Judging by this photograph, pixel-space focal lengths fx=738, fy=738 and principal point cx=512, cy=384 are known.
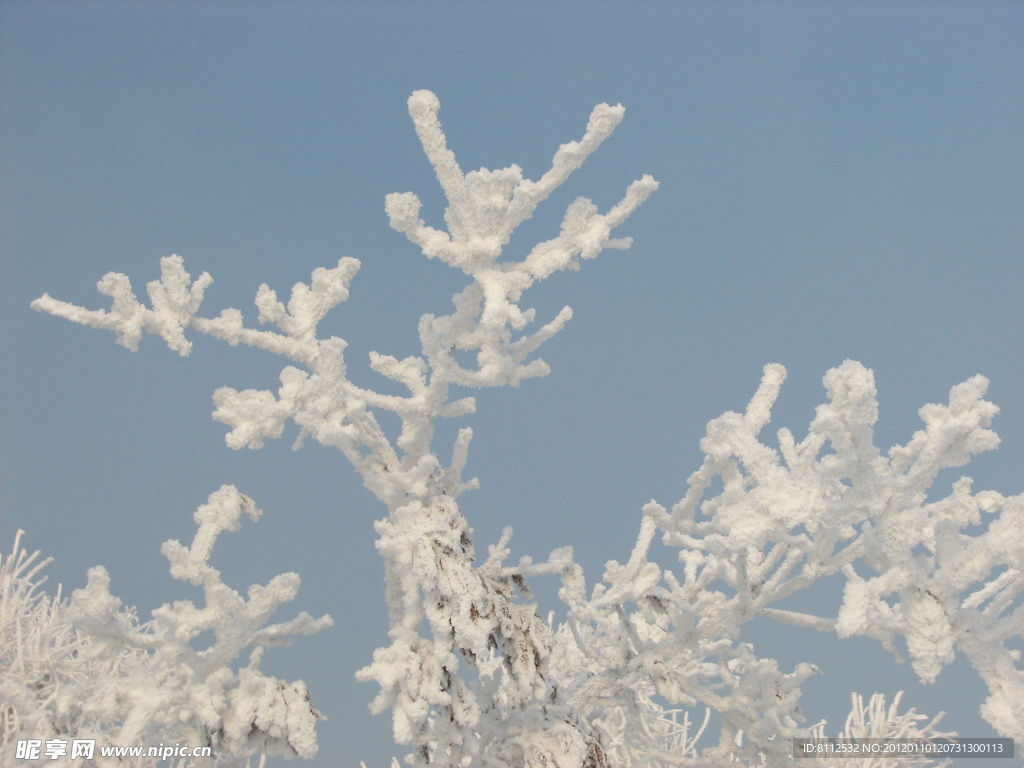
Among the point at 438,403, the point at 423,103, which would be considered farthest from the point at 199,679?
the point at 423,103

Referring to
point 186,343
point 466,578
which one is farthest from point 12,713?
point 466,578

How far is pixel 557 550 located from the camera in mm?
3398

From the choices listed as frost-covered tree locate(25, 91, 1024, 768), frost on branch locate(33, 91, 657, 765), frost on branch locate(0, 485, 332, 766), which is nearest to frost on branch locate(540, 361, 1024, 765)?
frost-covered tree locate(25, 91, 1024, 768)

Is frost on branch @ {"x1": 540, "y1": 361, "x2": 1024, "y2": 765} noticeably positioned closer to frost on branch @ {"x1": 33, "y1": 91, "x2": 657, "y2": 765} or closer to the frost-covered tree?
the frost-covered tree

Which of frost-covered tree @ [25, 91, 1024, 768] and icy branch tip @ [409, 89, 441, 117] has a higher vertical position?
icy branch tip @ [409, 89, 441, 117]

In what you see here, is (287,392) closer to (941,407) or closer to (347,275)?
(347,275)

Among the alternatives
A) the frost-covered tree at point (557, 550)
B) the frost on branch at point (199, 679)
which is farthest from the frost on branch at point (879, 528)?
the frost on branch at point (199, 679)

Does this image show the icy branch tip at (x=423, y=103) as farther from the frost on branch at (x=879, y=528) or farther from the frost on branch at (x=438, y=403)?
the frost on branch at (x=879, y=528)

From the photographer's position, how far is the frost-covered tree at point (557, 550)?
2.26 m

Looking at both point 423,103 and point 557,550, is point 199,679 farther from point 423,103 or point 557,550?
point 423,103

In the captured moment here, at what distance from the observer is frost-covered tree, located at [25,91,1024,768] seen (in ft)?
7.43

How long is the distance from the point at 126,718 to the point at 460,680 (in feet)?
3.97

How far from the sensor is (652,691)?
796 centimetres

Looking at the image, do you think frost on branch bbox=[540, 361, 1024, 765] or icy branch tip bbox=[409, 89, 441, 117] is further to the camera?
icy branch tip bbox=[409, 89, 441, 117]
